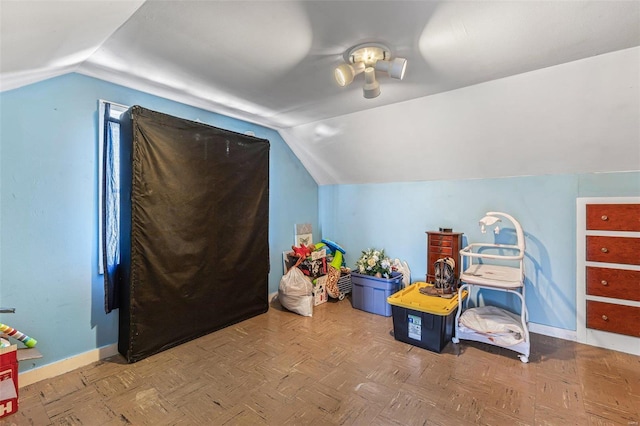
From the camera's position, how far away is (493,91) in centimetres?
249

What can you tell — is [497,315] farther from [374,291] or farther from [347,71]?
[347,71]

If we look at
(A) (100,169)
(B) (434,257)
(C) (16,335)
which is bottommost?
(C) (16,335)

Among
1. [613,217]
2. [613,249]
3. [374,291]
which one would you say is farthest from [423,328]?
[613,217]

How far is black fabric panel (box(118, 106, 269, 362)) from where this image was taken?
239 cm

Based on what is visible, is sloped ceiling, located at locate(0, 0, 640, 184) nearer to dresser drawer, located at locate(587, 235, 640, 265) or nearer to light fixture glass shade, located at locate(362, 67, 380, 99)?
light fixture glass shade, located at locate(362, 67, 380, 99)

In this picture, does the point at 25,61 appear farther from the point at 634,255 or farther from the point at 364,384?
the point at 634,255

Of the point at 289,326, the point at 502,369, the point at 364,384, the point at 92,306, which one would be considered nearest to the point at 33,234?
the point at 92,306

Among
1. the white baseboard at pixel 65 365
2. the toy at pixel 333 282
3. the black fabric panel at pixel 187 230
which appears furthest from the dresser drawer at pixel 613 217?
the white baseboard at pixel 65 365

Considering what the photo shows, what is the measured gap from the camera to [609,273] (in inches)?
102

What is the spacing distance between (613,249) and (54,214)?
15.0ft

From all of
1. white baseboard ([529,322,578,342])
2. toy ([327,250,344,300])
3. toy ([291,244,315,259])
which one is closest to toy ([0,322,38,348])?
toy ([291,244,315,259])

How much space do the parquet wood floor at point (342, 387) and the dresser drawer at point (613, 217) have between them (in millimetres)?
1081

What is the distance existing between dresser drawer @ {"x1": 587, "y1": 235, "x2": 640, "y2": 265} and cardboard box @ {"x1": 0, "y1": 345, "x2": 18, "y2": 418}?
4.36 m

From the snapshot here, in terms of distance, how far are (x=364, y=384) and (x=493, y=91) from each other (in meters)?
2.55
